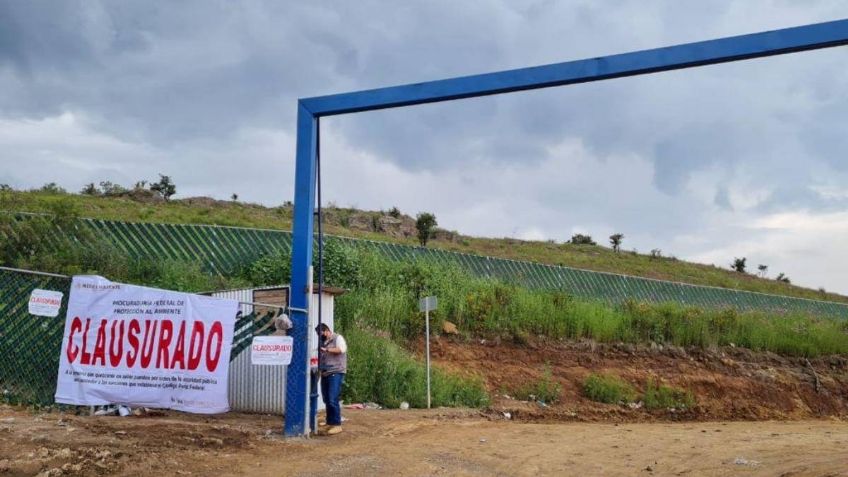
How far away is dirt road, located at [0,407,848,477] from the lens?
830 cm

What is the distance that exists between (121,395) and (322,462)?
347cm

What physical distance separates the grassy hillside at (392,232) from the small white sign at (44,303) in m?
13.8

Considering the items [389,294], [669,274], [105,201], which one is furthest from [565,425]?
[669,274]

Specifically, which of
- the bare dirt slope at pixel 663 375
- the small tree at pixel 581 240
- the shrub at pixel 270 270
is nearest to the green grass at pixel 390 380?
the bare dirt slope at pixel 663 375

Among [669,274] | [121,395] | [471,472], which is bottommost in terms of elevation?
[471,472]

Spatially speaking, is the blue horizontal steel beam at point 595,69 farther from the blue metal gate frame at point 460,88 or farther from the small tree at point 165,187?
the small tree at point 165,187

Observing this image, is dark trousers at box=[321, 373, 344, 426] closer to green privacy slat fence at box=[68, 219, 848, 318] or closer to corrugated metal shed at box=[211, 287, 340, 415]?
corrugated metal shed at box=[211, 287, 340, 415]

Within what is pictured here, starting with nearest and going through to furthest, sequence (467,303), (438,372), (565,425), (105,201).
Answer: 1. (565,425)
2. (438,372)
3. (467,303)
4. (105,201)

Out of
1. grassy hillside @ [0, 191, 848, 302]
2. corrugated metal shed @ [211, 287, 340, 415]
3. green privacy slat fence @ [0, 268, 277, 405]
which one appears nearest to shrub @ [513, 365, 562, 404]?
corrugated metal shed @ [211, 287, 340, 415]

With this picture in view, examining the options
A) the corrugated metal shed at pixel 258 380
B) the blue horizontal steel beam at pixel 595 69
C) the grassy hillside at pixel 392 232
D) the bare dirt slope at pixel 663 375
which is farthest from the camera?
the grassy hillside at pixel 392 232

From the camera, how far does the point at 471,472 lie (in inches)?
343

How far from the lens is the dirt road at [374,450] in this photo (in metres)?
8.30

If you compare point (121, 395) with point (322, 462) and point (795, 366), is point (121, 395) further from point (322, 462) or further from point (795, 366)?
point (795, 366)

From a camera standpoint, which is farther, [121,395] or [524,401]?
[524,401]
